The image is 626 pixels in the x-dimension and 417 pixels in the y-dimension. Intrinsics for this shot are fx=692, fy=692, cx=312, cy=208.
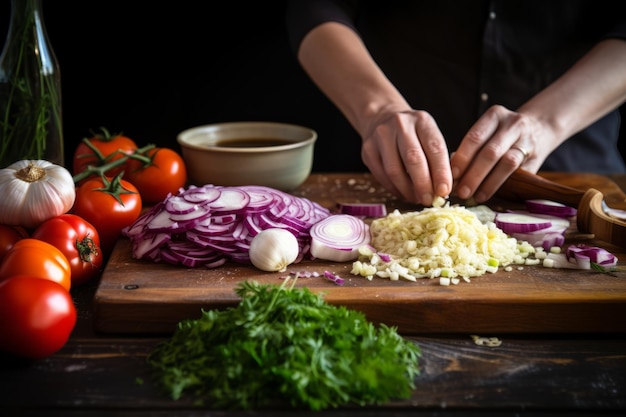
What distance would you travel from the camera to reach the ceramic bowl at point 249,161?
2545 mm

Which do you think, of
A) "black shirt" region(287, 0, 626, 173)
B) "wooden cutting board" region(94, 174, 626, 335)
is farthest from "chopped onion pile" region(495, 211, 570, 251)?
"black shirt" region(287, 0, 626, 173)

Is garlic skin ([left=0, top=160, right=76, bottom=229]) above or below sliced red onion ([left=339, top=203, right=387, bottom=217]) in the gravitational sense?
above

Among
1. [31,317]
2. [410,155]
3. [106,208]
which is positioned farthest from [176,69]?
[31,317]

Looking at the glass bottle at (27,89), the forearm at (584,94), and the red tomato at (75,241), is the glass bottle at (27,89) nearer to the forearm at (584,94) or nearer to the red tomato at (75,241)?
the red tomato at (75,241)

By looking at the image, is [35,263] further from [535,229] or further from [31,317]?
[535,229]

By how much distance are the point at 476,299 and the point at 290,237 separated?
21.1 inches

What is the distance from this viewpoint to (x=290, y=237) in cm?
194

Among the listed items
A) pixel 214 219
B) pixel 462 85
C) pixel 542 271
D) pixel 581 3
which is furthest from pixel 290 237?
pixel 581 3

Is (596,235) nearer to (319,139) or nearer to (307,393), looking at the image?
(307,393)

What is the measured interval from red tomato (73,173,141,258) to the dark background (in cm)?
170

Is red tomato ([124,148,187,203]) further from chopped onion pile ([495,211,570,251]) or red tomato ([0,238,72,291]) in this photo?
chopped onion pile ([495,211,570,251])

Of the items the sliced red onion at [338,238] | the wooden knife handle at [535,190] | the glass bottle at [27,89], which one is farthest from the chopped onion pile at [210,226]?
the wooden knife handle at [535,190]

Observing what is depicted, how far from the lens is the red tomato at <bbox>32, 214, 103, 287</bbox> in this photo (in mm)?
1911

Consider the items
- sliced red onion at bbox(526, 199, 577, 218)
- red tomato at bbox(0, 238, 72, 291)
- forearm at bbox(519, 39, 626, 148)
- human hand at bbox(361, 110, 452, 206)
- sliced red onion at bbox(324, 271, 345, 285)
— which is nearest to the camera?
red tomato at bbox(0, 238, 72, 291)
